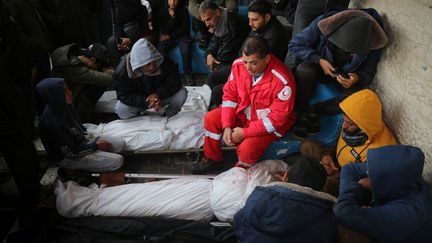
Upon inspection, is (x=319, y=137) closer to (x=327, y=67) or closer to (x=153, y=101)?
(x=327, y=67)

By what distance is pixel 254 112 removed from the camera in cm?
319

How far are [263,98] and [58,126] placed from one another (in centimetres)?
188

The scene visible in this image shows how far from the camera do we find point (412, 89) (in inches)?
103

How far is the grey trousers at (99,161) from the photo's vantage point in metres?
3.20

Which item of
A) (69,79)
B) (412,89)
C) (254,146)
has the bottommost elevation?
(254,146)

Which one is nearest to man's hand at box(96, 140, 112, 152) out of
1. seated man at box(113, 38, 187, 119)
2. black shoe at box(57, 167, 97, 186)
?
black shoe at box(57, 167, 97, 186)

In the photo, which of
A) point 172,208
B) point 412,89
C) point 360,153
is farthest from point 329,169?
point 172,208

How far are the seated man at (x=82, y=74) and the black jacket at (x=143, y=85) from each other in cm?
50

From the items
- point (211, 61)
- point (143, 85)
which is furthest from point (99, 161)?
point (211, 61)

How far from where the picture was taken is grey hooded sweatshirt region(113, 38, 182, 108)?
339 centimetres

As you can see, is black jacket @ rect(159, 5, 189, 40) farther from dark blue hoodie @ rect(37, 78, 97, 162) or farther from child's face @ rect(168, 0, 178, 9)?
dark blue hoodie @ rect(37, 78, 97, 162)

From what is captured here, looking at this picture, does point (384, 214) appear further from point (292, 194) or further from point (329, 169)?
point (329, 169)

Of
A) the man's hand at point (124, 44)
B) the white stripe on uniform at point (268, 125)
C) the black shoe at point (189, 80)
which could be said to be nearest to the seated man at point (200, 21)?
the black shoe at point (189, 80)

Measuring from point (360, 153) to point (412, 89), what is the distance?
0.65 metres
